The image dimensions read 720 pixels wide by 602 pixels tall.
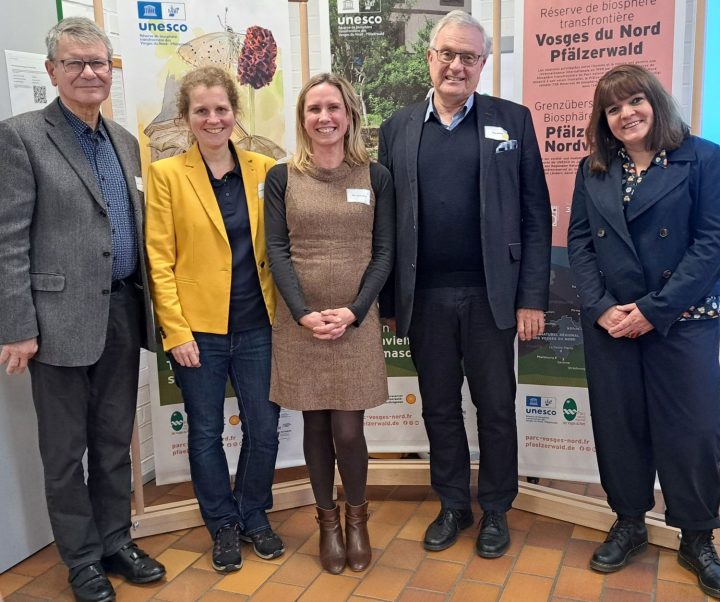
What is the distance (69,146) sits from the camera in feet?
7.27

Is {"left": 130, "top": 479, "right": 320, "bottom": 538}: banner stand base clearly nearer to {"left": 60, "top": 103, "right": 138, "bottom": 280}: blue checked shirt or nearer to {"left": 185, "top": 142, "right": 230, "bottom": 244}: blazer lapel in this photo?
{"left": 60, "top": 103, "right": 138, "bottom": 280}: blue checked shirt

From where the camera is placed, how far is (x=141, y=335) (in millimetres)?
2480

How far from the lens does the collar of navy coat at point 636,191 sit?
7.19ft

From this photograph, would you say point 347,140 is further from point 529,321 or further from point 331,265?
point 529,321

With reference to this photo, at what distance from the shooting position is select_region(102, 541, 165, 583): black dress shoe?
2453 mm

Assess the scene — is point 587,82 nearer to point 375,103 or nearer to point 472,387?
point 375,103

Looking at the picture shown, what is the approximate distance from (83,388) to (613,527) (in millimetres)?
1869

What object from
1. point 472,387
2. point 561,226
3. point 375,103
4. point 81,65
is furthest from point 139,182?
point 561,226

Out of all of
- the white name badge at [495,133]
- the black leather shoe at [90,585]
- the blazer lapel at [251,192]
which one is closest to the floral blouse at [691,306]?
the white name badge at [495,133]

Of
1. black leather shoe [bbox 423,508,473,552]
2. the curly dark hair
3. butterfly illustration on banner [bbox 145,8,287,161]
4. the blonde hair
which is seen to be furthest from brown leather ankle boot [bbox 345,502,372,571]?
the curly dark hair

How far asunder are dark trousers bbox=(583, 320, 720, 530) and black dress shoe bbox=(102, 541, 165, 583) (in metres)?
1.59

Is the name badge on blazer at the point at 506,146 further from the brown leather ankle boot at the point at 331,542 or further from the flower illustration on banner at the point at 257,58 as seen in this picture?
the brown leather ankle boot at the point at 331,542

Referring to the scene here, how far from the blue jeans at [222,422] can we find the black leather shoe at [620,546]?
119 centimetres

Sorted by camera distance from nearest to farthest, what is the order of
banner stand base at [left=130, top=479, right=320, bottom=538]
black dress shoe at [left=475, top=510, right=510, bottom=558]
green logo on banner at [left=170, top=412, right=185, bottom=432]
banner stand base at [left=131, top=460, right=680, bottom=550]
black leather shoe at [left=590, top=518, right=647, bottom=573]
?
black leather shoe at [left=590, top=518, right=647, bottom=573] → black dress shoe at [left=475, top=510, right=510, bottom=558] → banner stand base at [left=131, top=460, right=680, bottom=550] → banner stand base at [left=130, top=479, right=320, bottom=538] → green logo on banner at [left=170, top=412, right=185, bottom=432]
